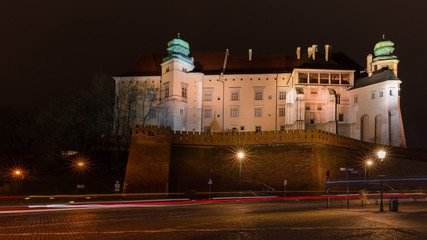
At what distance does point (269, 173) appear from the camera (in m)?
37.1

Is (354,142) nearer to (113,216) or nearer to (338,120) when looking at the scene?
(338,120)

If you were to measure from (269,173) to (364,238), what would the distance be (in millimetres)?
25167

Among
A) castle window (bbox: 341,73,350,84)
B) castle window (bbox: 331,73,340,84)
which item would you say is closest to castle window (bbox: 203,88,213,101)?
castle window (bbox: 331,73,340,84)

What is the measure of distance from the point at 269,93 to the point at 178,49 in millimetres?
13435

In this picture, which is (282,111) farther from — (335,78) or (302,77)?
(335,78)

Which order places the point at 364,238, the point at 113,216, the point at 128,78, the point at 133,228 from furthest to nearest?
the point at 128,78, the point at 113,216, the point at 133,228, the point at 364,238

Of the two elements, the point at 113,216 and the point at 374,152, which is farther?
the point at 374,152

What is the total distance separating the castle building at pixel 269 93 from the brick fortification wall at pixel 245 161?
46.9ft

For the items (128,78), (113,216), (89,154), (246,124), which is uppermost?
(128,78)

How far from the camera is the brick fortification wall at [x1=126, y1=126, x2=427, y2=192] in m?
35.9

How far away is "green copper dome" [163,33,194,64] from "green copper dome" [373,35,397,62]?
82.5 ft

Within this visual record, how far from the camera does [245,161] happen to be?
38094 mm

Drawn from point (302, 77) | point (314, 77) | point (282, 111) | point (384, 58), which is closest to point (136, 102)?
point (282, 111)

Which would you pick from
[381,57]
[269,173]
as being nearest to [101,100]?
[269,173]
